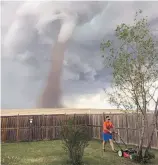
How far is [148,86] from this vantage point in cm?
1446

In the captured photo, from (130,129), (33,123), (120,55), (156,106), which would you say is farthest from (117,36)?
(33,123)

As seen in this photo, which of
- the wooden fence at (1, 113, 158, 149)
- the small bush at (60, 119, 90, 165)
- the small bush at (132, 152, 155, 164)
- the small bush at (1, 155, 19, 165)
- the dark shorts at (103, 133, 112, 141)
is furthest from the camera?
the wooden fence at (1, 113, 158, 149)

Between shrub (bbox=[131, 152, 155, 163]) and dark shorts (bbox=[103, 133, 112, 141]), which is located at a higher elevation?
dark shorts (bbox=[103, 133, 112, 141])

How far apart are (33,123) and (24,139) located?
153 cm

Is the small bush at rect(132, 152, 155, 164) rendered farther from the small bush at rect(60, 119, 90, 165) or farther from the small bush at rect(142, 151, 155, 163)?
the small bush at rect(60, 119, 90, 165)

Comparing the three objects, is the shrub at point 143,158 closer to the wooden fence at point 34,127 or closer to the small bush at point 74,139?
the small bush at point 74,139

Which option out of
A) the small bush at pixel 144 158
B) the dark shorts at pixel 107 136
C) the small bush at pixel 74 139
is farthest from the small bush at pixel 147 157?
the small bush at pixel 74 139

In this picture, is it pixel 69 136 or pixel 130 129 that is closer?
pixel 69 136

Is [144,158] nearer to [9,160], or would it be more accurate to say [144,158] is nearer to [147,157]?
[147,157]

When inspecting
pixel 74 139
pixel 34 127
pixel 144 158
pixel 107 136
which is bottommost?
pixel 144 158

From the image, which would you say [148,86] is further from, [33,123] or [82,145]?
[33,123]

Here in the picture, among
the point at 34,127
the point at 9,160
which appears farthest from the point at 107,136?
the point at 34,127

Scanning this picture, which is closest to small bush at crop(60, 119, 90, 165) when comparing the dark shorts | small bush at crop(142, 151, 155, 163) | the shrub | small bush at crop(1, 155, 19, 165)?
small bush at crop(1, 155, 19, 165)

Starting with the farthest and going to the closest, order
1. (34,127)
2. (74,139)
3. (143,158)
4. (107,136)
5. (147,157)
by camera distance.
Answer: (34,127), (107,136), (147,157), (143,158), (74,139)
